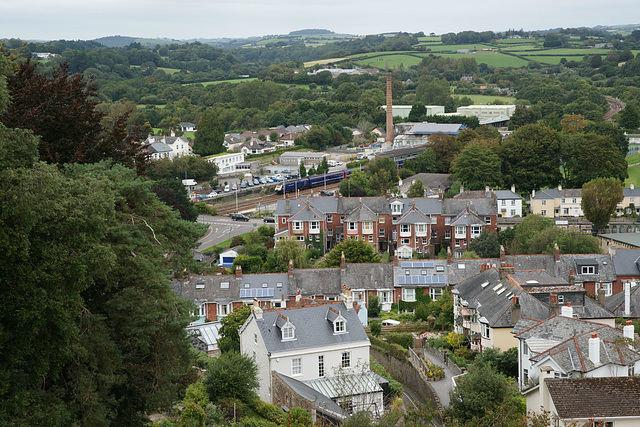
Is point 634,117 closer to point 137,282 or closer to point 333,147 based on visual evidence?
point 333,147

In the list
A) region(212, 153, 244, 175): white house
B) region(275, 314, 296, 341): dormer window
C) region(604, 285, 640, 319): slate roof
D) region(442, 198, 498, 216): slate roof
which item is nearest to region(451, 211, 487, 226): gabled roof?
region(442, 198, 498, 216): slate roof

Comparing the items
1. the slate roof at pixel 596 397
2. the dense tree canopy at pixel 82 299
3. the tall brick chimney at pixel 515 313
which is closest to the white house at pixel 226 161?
the tall brick chimney at pixel 515 313

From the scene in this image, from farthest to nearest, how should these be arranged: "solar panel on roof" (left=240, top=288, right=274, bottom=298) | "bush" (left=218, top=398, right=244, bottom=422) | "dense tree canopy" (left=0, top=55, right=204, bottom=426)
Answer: "solar panel on roof" (left=240, top=288, right=274, bottom=298), "bush" (left=218, top=398, right=244, bottom=422), "dense tree canopy" (left=0, top=55, right=204, bottom=426)

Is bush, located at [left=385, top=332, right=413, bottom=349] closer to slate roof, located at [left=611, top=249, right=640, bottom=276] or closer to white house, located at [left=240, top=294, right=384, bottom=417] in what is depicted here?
white house, located at [left=240, top=294, right=384, bottom=417]

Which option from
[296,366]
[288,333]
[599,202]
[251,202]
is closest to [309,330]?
[288,333]

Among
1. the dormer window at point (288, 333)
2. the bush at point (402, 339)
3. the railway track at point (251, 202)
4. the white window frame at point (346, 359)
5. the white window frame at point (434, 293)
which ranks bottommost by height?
the railway track at point (251, 202)

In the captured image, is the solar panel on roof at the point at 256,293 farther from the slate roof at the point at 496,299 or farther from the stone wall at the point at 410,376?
the slate roof at the point at 496,299
